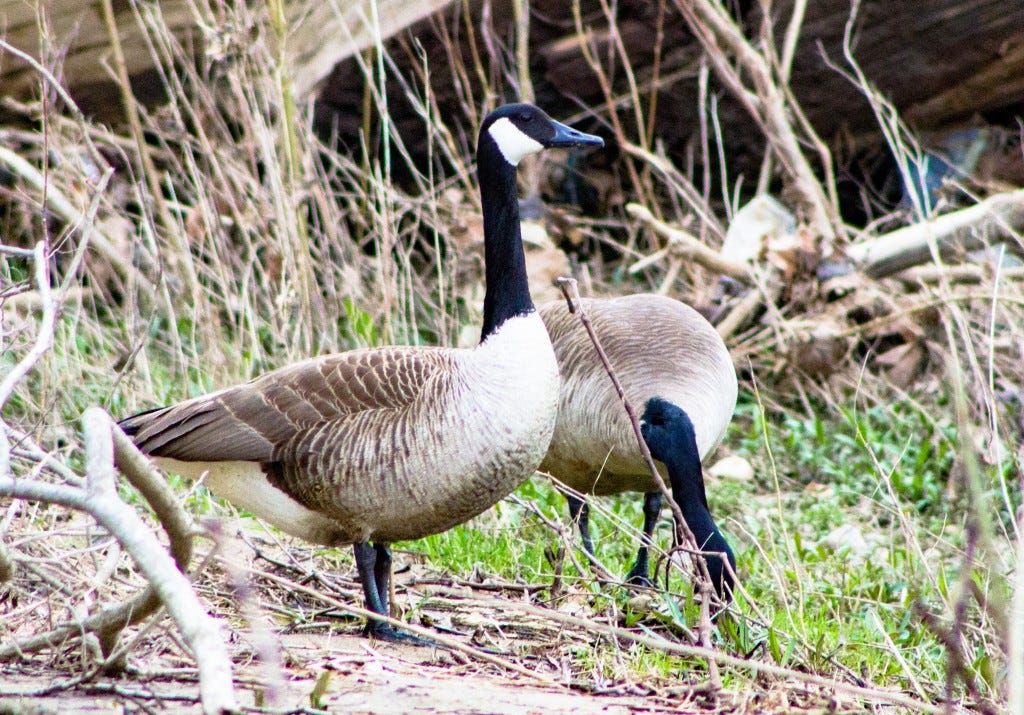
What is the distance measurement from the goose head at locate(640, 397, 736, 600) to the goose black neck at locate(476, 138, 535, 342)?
754mm

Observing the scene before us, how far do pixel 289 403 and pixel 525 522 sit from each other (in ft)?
5.25

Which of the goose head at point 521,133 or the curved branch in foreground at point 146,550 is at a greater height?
the goose head at point 521,133

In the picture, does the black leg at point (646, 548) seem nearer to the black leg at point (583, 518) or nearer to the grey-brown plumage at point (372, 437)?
the black leg at point (583, 518)

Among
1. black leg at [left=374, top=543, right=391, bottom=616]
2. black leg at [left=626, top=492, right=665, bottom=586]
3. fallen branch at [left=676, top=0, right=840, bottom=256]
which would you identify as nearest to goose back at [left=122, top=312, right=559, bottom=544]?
black leg at [left=374, top=543, right=391, bottom=616]

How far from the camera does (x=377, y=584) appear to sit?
434 centimetres

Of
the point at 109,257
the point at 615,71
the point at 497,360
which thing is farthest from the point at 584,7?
the point at 497,360

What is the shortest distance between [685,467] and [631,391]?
0.56 metres

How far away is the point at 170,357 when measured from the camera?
23.4ft

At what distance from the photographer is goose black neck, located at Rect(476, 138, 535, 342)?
416 centimetres

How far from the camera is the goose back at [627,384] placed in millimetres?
4777

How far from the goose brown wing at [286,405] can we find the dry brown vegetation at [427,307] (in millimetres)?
391

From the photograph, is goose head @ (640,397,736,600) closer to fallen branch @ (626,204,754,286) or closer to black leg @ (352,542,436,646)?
black leg @ (352,542,436,646)

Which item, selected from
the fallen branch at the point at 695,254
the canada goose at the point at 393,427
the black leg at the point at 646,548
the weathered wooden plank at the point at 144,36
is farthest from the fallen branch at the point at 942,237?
the canada goose at the point at 393,427

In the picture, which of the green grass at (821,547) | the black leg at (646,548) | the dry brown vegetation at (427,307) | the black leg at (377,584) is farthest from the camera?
the black leg at (646,548)
